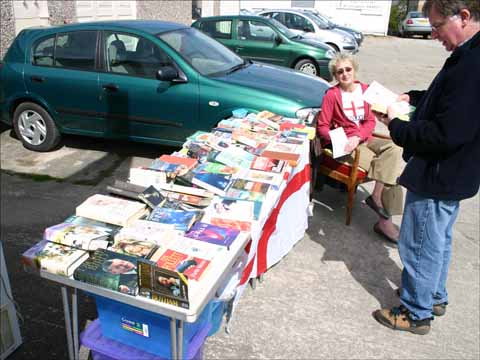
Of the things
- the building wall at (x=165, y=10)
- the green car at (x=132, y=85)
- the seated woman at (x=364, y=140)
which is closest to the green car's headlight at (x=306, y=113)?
the green car at (x=132, y=85)

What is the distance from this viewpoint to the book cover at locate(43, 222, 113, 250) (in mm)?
1972

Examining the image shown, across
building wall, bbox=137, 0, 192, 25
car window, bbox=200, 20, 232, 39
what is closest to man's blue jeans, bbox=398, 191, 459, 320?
car window, bbox=200, 20, 232, 39

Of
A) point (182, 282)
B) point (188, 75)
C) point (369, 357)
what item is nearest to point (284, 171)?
point (369, 357)

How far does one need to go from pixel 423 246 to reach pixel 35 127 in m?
4.82

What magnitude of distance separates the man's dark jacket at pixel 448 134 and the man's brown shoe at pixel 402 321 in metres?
0.84

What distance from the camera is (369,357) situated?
8.66ft

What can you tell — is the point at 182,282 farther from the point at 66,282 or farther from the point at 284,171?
the point at 284,171

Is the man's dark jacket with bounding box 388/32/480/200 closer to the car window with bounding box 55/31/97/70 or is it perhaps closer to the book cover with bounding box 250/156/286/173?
the book cover with bounding box 250/156/286/173

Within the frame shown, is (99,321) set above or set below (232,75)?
below

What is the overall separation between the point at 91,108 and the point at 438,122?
4.13m

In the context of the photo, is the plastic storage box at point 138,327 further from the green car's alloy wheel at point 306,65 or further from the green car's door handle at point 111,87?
the green car's alloy wheel at point 306,65

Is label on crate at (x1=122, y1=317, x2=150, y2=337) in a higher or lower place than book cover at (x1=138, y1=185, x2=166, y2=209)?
lower

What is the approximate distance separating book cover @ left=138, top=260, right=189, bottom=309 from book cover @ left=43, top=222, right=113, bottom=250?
34cm

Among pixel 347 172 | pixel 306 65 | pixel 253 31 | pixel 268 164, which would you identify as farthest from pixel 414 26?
pixel 268 164
